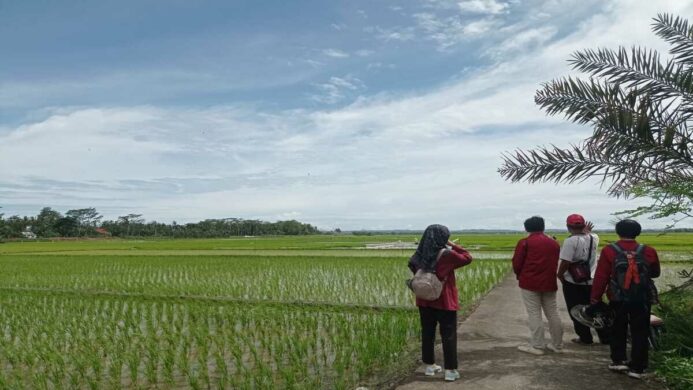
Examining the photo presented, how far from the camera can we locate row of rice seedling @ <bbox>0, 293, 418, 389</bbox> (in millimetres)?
5066

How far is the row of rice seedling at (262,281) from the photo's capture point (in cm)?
1105

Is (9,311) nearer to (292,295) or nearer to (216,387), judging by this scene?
(292,295)

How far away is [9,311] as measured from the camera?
975 cm

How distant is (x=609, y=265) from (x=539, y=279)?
837mm

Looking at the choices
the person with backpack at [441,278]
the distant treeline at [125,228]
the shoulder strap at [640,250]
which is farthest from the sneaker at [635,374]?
the distant treeline at [125,228]

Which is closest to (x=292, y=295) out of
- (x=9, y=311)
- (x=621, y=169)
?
(x=9, y=311)

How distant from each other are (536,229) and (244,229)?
10480 cm

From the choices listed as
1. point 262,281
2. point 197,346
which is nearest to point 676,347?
point 197,346

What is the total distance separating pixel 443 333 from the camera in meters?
4.36

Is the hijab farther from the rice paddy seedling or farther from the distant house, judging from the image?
the distant house

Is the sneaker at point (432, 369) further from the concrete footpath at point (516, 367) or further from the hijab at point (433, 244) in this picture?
the hijab at point (433, 244)

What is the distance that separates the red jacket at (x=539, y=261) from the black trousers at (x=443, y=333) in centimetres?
123

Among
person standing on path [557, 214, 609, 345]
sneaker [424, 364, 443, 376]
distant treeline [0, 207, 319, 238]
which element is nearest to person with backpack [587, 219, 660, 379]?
person standing on path [557, 214, 609, 345]

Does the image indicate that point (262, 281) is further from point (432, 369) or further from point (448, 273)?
point (448, 273)
